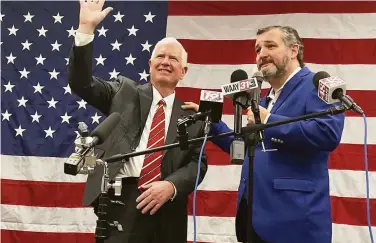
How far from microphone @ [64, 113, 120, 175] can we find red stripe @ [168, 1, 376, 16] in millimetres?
1892

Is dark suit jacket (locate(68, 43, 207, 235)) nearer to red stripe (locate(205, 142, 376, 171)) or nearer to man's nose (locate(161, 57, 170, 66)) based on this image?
man's nose (locate(161, 57, 170, 66))

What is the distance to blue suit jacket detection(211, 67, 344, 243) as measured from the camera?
173cm

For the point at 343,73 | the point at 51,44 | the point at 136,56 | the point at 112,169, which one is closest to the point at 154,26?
the point at 136,56

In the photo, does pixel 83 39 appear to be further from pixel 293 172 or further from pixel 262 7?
pixel 262 7

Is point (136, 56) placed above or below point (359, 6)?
below

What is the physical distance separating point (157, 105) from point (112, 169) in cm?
38

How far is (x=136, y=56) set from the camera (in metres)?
3.24

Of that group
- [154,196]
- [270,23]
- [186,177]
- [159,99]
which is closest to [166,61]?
[159,99]

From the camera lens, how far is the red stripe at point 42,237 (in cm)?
316

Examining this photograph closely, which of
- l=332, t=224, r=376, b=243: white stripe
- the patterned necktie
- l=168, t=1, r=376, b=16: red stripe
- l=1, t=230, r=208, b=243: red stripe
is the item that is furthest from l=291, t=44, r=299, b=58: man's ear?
l=1, t=230, r=208, b=243: red stripe

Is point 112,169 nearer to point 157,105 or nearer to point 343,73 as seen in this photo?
point 157,105

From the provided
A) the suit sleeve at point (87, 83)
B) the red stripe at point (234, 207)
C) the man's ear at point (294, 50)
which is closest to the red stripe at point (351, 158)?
the red stripe at point (234, 207)

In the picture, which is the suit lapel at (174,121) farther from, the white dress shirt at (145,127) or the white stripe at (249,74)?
the white stripe at (249,74)

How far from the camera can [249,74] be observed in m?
3.12
